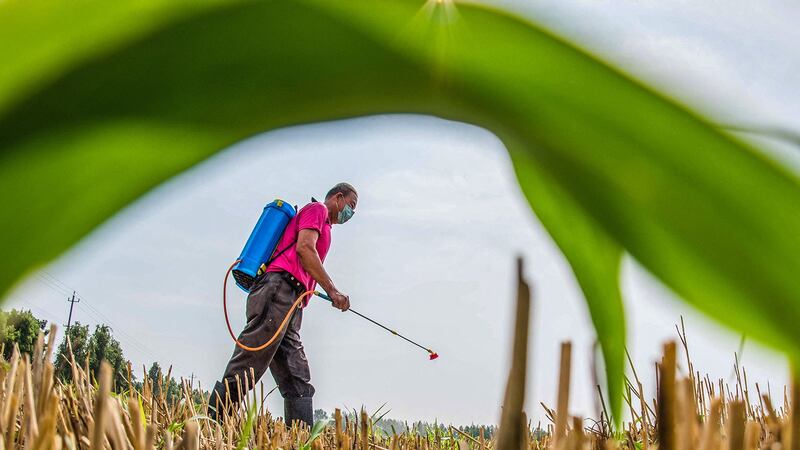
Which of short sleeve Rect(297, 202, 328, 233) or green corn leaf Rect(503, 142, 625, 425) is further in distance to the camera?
short sleeve Rect(297, 202, 328, 233)

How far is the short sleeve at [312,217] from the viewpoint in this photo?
2742 mm

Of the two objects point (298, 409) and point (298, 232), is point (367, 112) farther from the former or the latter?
point (298, 409)

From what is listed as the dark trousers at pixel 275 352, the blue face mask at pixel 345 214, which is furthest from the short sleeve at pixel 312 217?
the blue face mask at pixel 345 214

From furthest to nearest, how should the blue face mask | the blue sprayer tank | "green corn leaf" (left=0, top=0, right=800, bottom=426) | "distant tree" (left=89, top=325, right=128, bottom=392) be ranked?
the blue face mask, the blue sprayer tank, "distant tree" (left=89, top=325, right=128, bottom=392), "green corn leaf" (left=0, top=0, right=800, bottom=426)

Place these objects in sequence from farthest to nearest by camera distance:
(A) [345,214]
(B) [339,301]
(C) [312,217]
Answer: (A) [345,214]
(B) [339,301]
(C) [312,217]

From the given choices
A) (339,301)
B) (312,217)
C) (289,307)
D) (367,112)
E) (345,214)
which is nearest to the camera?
(367,112)

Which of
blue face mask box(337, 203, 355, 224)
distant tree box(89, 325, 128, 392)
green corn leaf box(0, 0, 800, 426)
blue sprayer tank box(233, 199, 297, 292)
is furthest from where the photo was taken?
blue face mask box(337, 203, 355, 224)

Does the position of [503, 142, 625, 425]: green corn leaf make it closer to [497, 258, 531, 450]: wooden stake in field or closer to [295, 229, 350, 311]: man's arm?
[497, 258, 531, 450]: wooden stake in field

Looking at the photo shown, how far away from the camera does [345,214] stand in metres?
3.39

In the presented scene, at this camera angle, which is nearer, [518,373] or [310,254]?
[518,373]

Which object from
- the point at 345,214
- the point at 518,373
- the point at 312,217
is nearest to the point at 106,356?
the point at 518,373

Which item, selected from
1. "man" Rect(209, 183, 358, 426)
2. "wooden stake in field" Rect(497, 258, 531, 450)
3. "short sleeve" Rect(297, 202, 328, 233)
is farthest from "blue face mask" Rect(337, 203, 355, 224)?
"wooden stake in field" Rect(497, 258, 531, 450)

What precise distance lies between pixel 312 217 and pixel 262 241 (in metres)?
0.24

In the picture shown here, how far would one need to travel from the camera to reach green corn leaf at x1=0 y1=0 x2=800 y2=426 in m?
0.16
